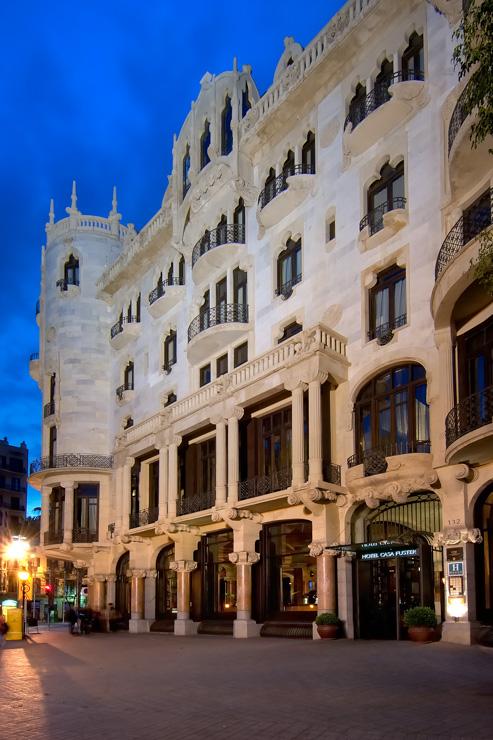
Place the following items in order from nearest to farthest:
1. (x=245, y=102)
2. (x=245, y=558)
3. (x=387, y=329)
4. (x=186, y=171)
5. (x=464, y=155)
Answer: (x=464, y=155), (x=387, y=329), (x=245, y=558), (x=245, y=102), (x=186, y=171)

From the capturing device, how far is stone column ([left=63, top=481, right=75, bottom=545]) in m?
48.8

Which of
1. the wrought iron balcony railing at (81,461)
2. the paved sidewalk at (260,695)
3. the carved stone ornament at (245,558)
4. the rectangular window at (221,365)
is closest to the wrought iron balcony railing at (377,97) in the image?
the rectangular window at (221,365)

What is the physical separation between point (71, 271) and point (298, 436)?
101ft

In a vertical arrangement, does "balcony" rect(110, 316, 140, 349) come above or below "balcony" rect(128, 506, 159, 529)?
above

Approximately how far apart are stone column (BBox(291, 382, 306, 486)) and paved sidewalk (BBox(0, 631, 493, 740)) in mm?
6787

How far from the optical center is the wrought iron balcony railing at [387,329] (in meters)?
27.9

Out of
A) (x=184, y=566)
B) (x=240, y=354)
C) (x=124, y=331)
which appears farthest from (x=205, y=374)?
(x=124, y=331)

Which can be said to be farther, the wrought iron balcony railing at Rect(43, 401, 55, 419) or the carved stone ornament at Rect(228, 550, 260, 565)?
the wrought iron balcony railing at Rect(43, 401, 55, 419)

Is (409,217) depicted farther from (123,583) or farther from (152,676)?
(123,583)

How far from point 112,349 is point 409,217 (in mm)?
29294

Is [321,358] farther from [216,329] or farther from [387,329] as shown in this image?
A: [216,329]

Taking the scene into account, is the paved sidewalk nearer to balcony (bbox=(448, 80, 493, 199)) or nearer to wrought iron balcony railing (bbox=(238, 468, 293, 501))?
wrought iron balcony railing (bbox=(238, 468, 293, 501))

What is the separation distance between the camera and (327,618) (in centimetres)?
2708

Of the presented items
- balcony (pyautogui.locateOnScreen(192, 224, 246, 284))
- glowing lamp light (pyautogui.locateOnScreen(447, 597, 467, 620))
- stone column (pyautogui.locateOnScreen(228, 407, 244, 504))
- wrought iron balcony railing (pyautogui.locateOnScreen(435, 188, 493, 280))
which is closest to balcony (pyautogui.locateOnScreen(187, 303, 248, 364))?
balcony (pyautogui.locateOnScreen(192, 224, 246, 284))
